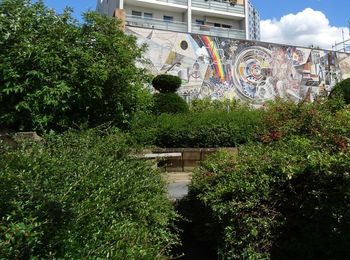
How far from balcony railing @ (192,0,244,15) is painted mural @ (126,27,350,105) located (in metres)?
14.0

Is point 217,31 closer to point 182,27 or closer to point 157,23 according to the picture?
point 182,27

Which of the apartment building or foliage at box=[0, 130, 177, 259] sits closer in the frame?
foliage at box=[0, 130, 177, 259]

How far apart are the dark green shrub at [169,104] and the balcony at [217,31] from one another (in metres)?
18.6

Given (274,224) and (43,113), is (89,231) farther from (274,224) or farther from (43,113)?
(43,113)

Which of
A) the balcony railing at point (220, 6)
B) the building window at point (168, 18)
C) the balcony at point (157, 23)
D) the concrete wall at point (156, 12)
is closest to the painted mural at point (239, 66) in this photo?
the balcony at point (157, 23)

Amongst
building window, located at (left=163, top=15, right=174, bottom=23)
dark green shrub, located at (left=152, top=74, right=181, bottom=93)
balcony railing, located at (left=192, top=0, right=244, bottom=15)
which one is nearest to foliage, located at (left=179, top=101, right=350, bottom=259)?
dark green shrub, located at (left=152, top=74, right=181, bottom=93)

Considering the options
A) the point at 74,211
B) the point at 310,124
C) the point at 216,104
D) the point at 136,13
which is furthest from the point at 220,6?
the point at 74,211

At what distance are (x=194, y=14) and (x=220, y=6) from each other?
101 inches

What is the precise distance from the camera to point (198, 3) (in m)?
38.2

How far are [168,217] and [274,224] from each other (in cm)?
109

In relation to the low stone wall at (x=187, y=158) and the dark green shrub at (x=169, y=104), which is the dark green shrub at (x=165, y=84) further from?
the low stone wall at (x=187, y=158)

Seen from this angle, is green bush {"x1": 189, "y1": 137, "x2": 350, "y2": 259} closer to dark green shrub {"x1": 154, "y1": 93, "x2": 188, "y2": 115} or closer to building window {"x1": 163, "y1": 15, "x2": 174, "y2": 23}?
dark green shrub {"x1": 154, "y1": 93, "x2": 188, "y2": 115}

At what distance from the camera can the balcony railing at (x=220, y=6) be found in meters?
38.2

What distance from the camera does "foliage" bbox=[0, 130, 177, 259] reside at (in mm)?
2354
